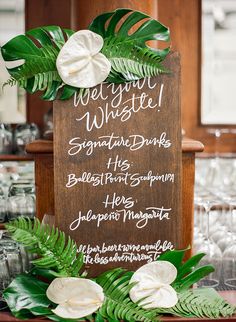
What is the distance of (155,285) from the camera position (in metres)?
1.92

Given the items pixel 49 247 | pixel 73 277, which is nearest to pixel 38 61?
pixel 49 247

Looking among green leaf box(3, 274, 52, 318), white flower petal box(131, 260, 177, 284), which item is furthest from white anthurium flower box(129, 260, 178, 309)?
green leaf box(3, 274, 52, 318)

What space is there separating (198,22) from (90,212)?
8.78 feet

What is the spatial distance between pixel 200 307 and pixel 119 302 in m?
0.26

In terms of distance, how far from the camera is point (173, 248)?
202 cm

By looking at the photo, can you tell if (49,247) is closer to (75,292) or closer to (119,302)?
(75,292)

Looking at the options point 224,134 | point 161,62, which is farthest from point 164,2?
point 161,62

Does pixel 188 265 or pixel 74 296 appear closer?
pixel 74 296

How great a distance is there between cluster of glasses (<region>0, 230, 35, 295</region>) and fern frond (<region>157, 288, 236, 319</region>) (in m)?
0.53

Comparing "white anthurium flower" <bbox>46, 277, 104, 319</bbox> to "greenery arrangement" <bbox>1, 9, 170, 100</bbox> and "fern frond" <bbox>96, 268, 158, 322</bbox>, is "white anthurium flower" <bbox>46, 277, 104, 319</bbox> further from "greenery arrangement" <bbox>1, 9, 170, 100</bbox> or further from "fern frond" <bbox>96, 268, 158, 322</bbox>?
"greenery arrangement" <bbox>1, 9, 170, 100</bbox>

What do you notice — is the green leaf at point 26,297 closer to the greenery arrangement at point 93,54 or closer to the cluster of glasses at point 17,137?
the greenery arrangement at point 93,54

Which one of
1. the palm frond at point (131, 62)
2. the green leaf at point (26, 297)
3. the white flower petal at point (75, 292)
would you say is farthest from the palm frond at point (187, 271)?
the palm frond at point (131, 62)

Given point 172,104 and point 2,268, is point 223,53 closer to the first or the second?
point 172,104

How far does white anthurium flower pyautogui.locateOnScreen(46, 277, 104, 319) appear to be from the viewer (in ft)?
6.10
